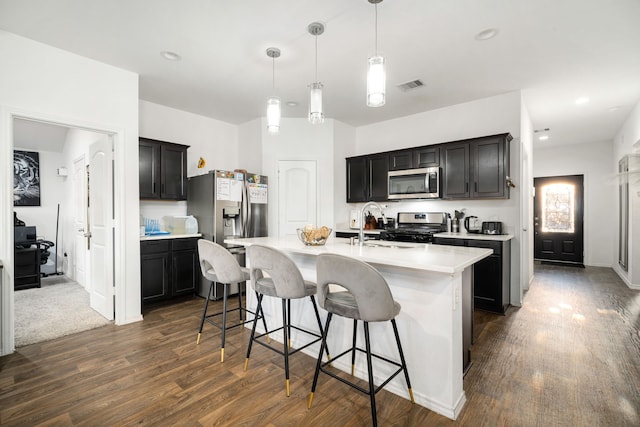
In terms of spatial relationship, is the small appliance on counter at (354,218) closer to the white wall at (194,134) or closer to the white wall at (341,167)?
the white wall at (341,167)

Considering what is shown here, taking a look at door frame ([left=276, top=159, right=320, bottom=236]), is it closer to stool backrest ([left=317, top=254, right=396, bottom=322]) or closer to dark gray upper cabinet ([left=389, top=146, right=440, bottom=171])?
dark gray upper cabinet ([left=389, top=146, right=440, bottom=171])

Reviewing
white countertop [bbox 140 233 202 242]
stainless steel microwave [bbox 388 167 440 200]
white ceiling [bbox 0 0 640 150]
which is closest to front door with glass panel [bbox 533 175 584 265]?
white ceiling [bbox 0 0 640 150]

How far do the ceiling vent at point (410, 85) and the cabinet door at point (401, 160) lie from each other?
1.06 meters

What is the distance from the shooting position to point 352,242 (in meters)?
2.73

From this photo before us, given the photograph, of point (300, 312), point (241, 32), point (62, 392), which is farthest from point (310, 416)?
point (241, 32)

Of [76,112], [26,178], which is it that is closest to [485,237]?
[76,112]

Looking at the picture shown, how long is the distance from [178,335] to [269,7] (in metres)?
3.06

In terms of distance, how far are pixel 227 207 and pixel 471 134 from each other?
11.9ft

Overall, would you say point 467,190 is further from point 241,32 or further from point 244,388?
point 244,388

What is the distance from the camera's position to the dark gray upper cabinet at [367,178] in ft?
16.5

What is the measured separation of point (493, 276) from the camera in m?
3.68

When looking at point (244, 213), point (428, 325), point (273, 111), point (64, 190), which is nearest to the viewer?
point (428, 325)

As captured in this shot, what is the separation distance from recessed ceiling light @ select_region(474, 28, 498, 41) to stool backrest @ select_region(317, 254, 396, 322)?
2417 mm

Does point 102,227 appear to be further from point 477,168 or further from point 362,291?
point 477,168
